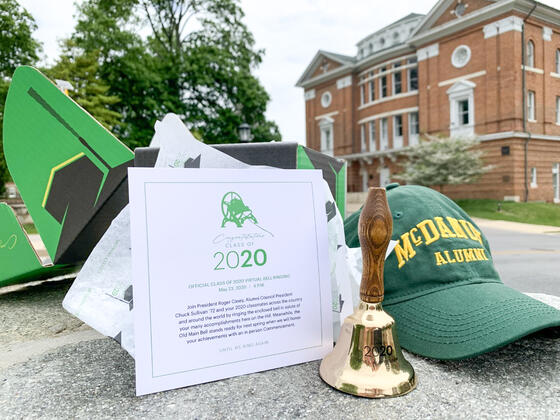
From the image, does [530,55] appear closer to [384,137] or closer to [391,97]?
[391,97]

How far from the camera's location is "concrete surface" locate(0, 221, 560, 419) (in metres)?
1.12

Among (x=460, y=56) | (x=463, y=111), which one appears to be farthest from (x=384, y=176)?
(x=460, y=56)

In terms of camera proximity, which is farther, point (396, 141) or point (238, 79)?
point (396, 141)

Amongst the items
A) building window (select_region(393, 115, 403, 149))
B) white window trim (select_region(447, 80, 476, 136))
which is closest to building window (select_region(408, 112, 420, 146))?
building window (select_region(393, 115, 403, 149))

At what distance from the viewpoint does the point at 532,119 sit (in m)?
19.0

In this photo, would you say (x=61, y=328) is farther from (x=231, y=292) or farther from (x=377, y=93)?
(x=377, y=93)

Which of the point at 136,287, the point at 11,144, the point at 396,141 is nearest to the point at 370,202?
the point at 136,287

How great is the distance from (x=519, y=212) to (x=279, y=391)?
17638 millimetres

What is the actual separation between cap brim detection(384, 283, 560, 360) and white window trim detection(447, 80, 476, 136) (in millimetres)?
19867

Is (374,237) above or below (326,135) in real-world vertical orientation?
below

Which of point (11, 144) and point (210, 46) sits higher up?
point (210, 46)

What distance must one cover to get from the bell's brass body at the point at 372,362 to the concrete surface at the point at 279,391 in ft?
0.10

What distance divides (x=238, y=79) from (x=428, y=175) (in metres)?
9.92

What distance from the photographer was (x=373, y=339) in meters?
1.23
